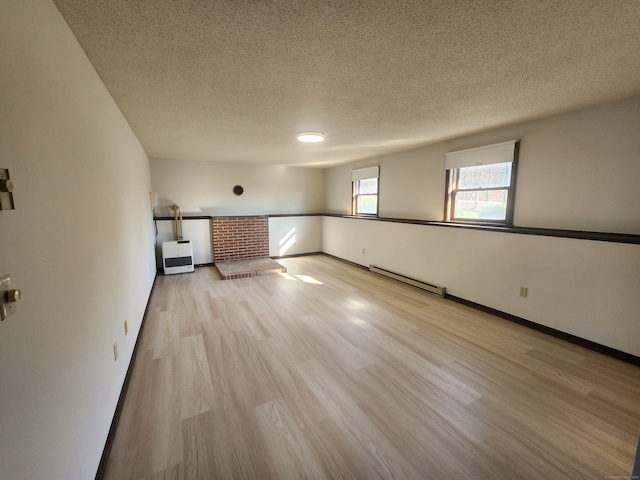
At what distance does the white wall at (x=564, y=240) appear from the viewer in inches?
92.1

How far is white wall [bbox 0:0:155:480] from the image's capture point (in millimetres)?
789

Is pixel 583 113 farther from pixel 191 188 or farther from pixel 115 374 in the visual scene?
pixel 191 188

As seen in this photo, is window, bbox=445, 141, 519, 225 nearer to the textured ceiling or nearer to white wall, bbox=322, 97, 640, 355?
white wall, bbox=322, 97, 640, 355

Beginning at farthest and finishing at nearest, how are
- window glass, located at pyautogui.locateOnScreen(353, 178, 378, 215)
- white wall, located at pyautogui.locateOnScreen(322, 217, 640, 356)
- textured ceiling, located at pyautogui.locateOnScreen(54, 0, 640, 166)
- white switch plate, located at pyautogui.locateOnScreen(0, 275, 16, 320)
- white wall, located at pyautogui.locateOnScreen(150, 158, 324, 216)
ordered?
window glass, located at pyautogui.locateOnScreen(353, 178, 378, 215)
white wall, located at pyautogui.locateOnScreen(150, 158, 324, 216)
white wall, located at pyautogui.locateOnScreen(322, 217, 640, 356)
textured ceiling, located at pyautogui.locateOnScreen(54, 0, 640, 166)
white switch plate, located at pyautogui.locateOnScreen(0, 275, 16, 320)

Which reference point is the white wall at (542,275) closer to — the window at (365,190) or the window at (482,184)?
the window at (482,184)

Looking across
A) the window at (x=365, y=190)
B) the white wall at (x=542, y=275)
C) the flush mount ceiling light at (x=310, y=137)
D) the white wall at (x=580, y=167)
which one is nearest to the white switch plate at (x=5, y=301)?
the flush mount ceiling light at (x=310, y=137)

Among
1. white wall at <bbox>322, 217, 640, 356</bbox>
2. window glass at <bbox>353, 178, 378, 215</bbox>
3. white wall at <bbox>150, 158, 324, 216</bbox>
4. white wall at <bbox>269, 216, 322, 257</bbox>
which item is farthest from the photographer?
white wall at <bbox>269, 216, 322, 257</bbox>

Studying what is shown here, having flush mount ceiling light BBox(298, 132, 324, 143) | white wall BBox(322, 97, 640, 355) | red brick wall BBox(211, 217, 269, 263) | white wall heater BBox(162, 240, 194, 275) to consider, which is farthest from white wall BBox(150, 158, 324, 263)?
white wall BBox(322, 97, 640, 355)

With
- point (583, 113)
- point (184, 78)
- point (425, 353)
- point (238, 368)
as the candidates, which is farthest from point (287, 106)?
point (583, 113)

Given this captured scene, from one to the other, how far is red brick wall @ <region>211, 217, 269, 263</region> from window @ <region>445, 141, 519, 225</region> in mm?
3805

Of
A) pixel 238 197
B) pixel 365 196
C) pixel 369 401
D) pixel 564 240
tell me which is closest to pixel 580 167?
pixel 564 240

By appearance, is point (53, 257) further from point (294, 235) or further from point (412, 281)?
point (294, 235)

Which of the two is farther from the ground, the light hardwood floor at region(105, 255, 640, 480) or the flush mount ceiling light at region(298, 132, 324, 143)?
the flush mount ceiling light at region(298, 132, 324, 143)

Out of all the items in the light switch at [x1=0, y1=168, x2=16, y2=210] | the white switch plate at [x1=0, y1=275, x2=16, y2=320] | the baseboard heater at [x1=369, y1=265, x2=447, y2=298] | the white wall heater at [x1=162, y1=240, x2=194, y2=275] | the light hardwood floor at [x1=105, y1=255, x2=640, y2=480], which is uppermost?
the light switch at [x1=0, y1=168, x2=16, y2=210]
